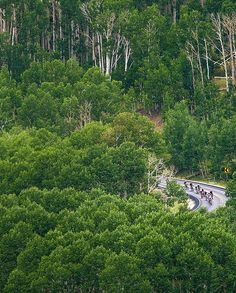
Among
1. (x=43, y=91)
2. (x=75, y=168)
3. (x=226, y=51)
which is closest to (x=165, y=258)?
(x=75, y=168)

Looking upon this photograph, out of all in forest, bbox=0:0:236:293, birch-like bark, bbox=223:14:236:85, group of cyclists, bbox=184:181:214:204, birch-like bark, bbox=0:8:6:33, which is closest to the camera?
forest, bbox=0:0:236:293

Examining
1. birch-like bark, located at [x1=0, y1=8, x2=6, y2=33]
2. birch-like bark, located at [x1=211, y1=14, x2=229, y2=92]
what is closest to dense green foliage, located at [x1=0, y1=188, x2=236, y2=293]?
birch-like bark, located at [x1=211, y1=14, x2=229, y2=92]

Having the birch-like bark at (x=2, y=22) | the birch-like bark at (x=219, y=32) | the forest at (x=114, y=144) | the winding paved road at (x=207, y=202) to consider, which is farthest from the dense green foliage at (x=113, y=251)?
the birch-like bark at (x=2, y=22)

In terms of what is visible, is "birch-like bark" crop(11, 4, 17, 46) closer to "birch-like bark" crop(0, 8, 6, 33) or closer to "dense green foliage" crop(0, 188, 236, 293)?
"birch-like bark" crop(0, 8, 6, 33)

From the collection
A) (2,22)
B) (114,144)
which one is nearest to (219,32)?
(114,144)

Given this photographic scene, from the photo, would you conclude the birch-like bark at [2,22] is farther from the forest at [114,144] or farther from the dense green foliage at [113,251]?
the dense green foliage at [113,251]

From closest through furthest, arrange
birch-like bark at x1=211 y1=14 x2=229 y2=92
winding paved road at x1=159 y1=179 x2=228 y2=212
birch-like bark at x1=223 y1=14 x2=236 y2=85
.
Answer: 1. winding paved road at x1=159 y1=179 x2=228 y2=212
2. birch-like bark at x1=211 y1=14 x2=229 y2=92
3. birch-like bark at x1=223 y1=14 x2=236 y2=85

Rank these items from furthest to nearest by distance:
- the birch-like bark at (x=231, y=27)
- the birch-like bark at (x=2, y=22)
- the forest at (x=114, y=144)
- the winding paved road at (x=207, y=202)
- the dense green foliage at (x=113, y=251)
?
the birch-like bark at (x=2, y=22) < the birch-like bark at (x=231, y=27) < the winding paved road at (x=207, y=202) < the forest at (x=114, y=144) < the dense green foliage at (x=113, y=251)

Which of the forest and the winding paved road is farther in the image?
the winding paved road
